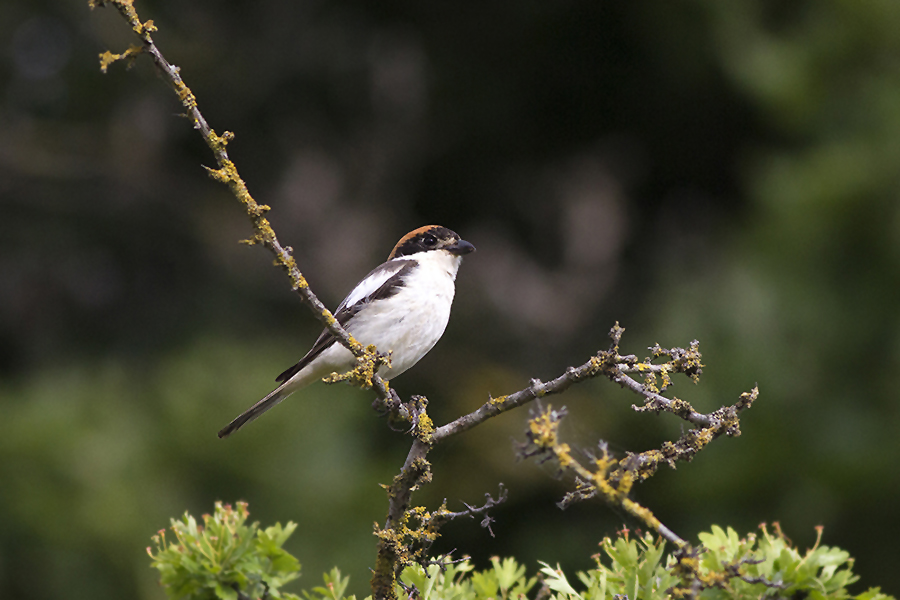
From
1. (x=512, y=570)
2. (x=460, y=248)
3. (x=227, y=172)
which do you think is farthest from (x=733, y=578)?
(x=460, y=248)

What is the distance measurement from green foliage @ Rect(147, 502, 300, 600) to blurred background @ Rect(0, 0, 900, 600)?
4.25 metres

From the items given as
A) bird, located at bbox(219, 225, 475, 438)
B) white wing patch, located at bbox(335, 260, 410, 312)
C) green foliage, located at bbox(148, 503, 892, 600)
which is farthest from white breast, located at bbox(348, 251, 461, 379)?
green foliage, located at bbox(148, 503, 892, 600)

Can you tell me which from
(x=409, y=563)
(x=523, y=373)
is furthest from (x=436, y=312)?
(x=523, y=373)

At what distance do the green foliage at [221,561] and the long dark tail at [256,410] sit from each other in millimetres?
1770

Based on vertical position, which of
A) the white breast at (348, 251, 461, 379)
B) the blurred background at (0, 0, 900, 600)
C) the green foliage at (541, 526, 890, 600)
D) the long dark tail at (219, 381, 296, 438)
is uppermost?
the blurred background at (0, 0, 900, 600)

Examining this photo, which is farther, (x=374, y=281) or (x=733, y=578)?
(x=374, y=281)

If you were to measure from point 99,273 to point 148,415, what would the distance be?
336 cm

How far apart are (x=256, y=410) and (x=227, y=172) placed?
7.49 ft

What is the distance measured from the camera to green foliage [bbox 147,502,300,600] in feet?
8.32

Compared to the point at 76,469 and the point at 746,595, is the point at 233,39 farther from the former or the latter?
the point at 746,595

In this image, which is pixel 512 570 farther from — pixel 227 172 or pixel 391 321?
pixel 391 321

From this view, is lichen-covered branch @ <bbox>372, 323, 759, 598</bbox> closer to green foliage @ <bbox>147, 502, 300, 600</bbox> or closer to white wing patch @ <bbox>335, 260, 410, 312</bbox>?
green foliage @ <bbox>147, 502, 300, 600</bbox>

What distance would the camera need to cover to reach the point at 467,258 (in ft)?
33.7

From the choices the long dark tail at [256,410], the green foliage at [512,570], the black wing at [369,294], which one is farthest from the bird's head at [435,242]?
the green foliage at [512,570]
